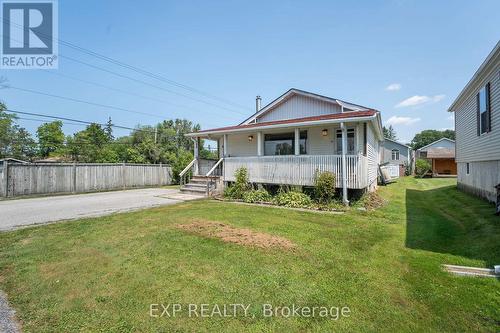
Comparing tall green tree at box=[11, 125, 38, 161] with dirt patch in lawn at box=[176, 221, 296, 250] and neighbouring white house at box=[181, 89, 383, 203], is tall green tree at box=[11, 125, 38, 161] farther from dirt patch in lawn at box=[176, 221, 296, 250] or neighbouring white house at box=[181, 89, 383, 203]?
dirt patch in lawn at box=[176, 221, 296, 250]

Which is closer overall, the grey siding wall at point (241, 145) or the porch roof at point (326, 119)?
the porch roof at point (326, 119)

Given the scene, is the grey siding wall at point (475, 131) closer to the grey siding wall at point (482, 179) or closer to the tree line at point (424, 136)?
the grey siding wall at point (482, 179)

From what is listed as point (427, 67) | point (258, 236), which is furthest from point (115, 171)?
point (427, 67)

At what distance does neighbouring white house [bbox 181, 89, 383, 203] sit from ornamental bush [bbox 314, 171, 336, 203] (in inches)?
12.9

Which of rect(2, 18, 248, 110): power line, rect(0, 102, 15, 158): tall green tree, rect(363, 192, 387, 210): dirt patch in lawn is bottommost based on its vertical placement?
rect(363, 192, 387, 210): dirt patch in lawn

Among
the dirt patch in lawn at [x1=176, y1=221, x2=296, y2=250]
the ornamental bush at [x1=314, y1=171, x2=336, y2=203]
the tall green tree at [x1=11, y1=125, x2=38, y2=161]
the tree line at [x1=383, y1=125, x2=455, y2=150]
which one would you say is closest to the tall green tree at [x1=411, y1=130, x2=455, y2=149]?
the tree line at [x1=383, y1=125, x2=455, y2=150]

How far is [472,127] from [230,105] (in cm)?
2735

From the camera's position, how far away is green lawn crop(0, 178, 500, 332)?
2678 mm

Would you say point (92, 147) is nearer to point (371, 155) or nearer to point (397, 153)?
point (371, 155)

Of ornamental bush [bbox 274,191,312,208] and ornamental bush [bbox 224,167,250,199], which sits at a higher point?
ornamental bush [bbox 224,167,250,199]

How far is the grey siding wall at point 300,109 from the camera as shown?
13.3m

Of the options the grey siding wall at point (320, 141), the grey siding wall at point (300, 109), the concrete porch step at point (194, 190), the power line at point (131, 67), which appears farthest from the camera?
the power line at point (131, 67)

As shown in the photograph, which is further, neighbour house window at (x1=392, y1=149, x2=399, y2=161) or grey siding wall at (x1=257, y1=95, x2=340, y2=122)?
neighbour house window at (x1=392, y1=149, x2=399, y2=161)

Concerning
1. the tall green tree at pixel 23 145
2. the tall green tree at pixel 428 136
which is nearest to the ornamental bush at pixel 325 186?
the tall green tree at pixel 23 145
